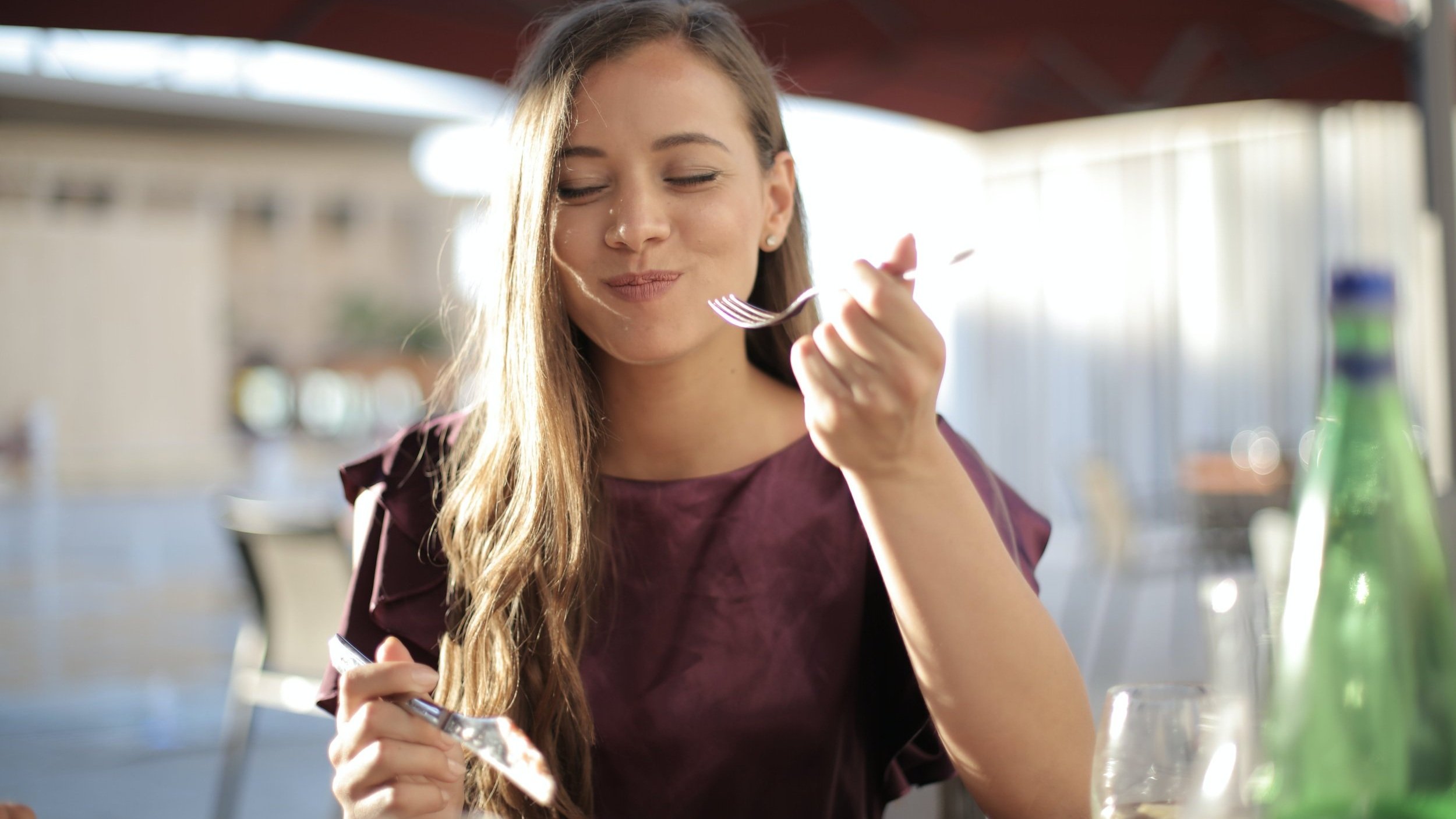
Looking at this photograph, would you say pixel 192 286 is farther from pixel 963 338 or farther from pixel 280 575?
pixel 280 575

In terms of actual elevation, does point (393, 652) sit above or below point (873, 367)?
below

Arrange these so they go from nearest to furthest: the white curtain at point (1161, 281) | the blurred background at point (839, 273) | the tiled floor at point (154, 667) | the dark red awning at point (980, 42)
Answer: the dark red awning at point (980, 42) < the blurred background at point (839, 273) < the tiled floor at point (154, 667) < the white curtain at point (1161, 281)

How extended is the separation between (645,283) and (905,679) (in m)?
0.49

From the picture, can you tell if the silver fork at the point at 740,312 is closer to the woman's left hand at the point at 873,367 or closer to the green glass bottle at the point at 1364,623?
the woman's left hand at the point at 873,367

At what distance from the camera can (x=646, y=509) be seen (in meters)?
1.38

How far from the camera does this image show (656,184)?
48.4 inches

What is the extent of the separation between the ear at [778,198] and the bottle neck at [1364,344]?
0.92 m

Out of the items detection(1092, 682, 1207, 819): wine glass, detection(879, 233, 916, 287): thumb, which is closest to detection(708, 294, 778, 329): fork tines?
detection(879, 233, 916, 287): thumb

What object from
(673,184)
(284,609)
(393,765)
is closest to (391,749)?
(393,765)

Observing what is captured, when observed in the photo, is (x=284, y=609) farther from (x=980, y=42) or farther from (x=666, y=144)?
(x=980, y=42)

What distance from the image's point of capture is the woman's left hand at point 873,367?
2.41ft

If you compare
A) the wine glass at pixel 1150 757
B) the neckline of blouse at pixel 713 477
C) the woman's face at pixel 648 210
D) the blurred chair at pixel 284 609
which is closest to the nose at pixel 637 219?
the woman's face at pixel 648 210

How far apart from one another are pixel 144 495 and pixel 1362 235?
12504 mm

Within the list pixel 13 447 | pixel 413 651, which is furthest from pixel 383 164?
pixel 413 651
